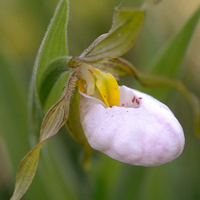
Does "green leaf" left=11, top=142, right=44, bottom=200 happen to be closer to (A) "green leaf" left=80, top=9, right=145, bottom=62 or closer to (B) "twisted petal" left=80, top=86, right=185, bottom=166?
(B) "twisted petal" left=80, top=86, right=185, bottom=166

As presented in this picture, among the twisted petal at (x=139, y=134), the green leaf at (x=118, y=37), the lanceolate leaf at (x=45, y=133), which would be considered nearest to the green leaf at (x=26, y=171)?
the lanceolate leaf at (x=45, y=133)

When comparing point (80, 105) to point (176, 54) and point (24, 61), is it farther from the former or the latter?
point (24, 61)

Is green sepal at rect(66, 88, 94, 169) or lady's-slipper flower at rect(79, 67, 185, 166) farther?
green sepal at rect(66, 88, 94, 169)

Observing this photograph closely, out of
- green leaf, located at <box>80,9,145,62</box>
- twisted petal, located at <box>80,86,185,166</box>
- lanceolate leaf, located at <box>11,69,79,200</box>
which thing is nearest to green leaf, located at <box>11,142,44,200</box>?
lanceolate leaf, located at <box>11,69,79,200</box>

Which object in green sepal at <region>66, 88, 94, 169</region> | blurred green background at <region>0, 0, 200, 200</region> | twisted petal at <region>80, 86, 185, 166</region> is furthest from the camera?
blurred green background at <region>0, 0, 200, 200</region>

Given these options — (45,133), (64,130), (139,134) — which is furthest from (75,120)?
(64,130)

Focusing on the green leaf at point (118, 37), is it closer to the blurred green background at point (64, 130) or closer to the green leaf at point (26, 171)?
the blurred green background at point (64, 130)

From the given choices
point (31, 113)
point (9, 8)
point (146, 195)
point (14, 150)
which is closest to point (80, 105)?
point (31, 113)
